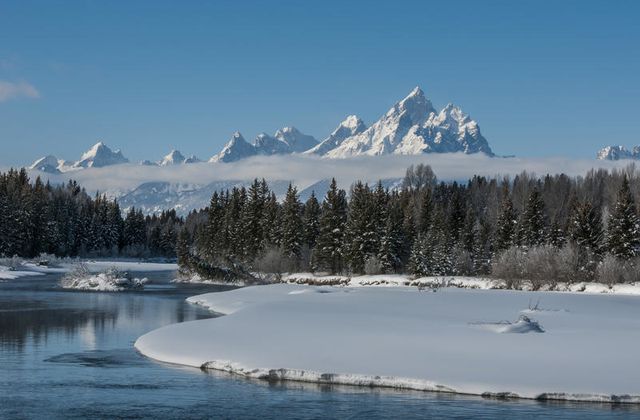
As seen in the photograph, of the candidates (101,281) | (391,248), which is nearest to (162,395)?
(101,281)

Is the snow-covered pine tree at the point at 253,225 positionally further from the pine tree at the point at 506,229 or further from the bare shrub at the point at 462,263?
the pine tree at the point at 506,229

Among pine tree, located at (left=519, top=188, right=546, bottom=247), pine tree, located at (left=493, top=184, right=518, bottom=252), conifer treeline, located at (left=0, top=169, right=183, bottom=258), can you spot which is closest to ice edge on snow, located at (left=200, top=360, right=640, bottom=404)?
pine tree, located at (left=519, top=188, right=546, bottom=247)

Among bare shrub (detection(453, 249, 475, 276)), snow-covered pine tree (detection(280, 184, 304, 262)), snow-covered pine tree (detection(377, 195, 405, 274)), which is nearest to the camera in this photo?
bare shrub (detection(453, 249, 475, 276))

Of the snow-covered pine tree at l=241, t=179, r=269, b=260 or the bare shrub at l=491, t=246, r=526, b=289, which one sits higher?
the snow-covered pine tree at l=241, t=179, r=269, b=260

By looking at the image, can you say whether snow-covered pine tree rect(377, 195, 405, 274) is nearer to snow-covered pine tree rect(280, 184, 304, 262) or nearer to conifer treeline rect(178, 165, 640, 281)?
conifer treeline rect(178, 165, 640, 281)

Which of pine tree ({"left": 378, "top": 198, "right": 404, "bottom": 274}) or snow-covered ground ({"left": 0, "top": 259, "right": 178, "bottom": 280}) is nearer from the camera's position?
pine tree ({"left": 378, "top": 198, "right": 404, "bottom": 274})

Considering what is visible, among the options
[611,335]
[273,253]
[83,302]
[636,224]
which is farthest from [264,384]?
[273,253]

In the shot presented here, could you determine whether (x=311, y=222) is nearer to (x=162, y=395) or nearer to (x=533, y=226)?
(x=533, y=226)

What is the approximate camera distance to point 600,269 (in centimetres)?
8144

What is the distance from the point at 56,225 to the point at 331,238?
75.4 metres

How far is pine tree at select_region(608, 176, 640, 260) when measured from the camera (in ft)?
280

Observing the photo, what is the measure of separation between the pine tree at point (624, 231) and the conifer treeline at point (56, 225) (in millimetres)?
99916

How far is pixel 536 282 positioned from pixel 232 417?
2593 inches

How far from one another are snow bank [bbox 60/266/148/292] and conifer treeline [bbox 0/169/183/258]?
59101 mm
